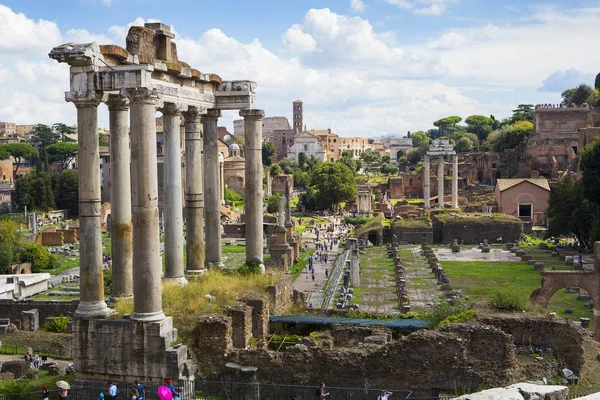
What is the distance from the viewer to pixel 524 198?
70875 millimetres

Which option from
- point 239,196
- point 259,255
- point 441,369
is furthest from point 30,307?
point 239,196

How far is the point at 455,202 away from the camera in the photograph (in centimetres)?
7356

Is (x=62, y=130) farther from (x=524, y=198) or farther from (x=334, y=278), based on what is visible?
(x=334, y=278)

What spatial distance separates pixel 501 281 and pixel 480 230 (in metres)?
21.7

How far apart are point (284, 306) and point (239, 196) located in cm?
7615

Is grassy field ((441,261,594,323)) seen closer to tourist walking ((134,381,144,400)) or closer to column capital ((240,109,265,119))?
column capital ((240,109,265,119))

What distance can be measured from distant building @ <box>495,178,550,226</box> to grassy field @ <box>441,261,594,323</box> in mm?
26564

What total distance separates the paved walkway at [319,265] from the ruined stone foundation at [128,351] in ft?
58.5

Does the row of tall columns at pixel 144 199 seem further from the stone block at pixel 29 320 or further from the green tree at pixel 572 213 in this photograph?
the green tree at pixel 572 213

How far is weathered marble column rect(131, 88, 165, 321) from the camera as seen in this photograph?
13672 millimetres

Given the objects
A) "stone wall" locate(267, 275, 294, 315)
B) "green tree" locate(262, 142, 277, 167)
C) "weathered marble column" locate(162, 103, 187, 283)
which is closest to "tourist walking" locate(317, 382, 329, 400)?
"stone wall" locate(267, 275, 294, 315)

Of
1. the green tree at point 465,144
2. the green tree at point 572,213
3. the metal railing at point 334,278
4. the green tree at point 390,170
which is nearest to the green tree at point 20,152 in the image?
the green tree at point 390,170

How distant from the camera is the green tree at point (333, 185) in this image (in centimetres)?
8344

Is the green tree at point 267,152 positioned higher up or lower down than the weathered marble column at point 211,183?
higher up
